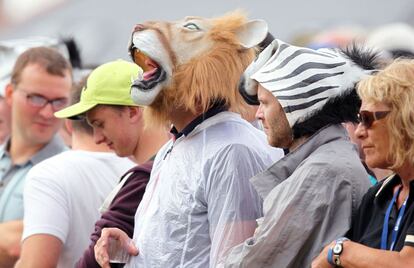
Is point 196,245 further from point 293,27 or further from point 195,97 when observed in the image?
point 293,27

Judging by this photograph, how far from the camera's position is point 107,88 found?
5359mm

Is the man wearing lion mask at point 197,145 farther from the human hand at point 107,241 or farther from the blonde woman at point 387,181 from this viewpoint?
the blonde woman at point 387,181

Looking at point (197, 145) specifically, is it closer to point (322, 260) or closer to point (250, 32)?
point (250, 32)

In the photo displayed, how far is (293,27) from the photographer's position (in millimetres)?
13023

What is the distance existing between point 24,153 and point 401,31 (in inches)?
113

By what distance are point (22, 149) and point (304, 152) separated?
9.59ft

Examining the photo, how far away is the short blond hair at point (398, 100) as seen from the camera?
12.0ft

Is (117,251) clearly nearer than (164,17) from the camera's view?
Yes

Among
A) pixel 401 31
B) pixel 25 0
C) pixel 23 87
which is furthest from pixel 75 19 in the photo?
pixel 23 87

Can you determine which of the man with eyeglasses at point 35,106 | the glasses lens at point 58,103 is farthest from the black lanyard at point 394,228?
the glasses lens at point 58,103

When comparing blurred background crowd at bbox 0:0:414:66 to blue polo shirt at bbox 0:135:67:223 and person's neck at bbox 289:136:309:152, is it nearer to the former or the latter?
blue polo shirt at bbox 0:135:67:223

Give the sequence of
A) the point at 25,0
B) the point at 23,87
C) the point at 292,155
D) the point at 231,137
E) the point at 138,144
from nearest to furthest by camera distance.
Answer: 1. the point at 292,155
2. the point at 231,137
3. the point at 138,144
4. the point at 23,87
5. the point at 25,0

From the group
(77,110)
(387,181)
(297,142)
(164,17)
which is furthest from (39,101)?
(164,17)

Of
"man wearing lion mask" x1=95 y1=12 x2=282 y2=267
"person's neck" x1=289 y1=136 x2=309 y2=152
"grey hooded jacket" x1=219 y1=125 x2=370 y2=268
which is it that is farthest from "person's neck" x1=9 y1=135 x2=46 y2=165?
"grey hooded jacket" x1=219 y1=125 x2=370 y2=268
